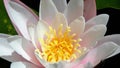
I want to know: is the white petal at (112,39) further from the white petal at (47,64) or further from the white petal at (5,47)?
the white petal at (5,47)

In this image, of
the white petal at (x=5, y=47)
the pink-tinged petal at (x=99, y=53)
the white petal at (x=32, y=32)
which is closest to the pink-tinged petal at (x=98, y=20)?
the pink-tinged petal at (x=99, y=53)

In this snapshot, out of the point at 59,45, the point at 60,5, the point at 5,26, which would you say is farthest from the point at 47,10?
the point at 5,26

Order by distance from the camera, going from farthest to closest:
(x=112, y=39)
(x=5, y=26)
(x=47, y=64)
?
(x=5, y=26) → (x=112, y=39) → (x=47, y=64)

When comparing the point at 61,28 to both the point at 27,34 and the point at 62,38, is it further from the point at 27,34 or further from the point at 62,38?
the point at 27,34

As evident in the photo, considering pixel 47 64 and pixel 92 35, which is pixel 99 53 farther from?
pixel 47 64

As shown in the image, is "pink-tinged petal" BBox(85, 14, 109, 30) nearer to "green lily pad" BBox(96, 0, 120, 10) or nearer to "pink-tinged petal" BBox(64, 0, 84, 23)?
"pink-tinged petal" BBox(64, 0, 84, 23)

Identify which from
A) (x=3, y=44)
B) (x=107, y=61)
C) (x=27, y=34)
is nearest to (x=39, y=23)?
(x=27, y=34)

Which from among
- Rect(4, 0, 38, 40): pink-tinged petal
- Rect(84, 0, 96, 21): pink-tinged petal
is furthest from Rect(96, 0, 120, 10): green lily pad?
Rect(4, 0, 38, 40): pink-tinged petal
